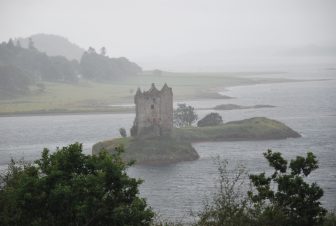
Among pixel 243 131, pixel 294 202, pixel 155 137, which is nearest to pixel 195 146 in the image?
pixel 155 137

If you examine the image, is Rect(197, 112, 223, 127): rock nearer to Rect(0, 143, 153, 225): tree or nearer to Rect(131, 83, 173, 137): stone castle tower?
Rect(131, 83, 173, 137): stone castle tower

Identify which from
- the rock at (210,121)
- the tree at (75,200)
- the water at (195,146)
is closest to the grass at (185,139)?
the water at (195,146)

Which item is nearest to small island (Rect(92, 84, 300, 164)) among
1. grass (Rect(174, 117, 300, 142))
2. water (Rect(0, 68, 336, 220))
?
grass (Rect(174, 117, 300, 142))

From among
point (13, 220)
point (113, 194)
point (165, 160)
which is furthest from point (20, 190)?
point (165, 160)

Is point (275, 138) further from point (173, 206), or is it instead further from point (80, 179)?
point (80, 179)

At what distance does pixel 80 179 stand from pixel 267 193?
11.9 metres

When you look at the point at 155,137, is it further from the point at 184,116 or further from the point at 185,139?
the point at 184,116

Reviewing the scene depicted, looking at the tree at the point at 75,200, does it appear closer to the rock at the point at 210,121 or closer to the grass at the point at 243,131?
the grass at the point at 243,131

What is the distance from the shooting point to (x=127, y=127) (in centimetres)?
17362

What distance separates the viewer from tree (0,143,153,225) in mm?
44406

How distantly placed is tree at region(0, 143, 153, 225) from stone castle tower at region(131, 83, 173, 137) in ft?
269

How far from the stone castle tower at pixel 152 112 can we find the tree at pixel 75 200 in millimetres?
81864

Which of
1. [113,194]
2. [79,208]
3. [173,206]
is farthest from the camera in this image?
[173,206]

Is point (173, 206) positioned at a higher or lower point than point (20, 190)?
lower
